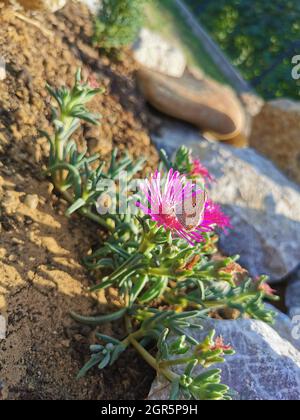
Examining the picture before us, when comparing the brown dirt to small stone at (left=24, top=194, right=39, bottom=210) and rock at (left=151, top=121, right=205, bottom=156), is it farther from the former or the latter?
rock at (left=151, top=121, right=205, bottom=156)

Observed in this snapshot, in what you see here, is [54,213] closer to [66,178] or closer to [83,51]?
[66,178]

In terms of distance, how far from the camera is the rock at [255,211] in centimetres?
360

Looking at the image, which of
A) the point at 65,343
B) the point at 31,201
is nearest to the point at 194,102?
the point at 31,201

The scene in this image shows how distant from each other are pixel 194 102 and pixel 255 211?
2.91 ft

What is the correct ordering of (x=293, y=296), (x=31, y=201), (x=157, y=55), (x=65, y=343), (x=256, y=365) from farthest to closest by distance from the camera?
(x=157, y=55), (x=293, y=296), (x=31, y=201), (x=256, y=365), (x=65, y=343)

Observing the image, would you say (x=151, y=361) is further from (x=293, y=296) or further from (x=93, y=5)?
(x=93, y=5)

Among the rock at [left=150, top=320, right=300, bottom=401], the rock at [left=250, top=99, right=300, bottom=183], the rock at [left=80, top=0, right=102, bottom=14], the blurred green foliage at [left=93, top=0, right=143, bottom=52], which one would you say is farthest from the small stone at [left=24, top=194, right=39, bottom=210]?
the rock at [left=250, top=99, right=300, bottom=183]

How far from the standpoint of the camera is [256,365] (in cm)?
249

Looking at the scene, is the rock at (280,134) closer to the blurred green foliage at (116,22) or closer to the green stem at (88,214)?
the blurred green foliage at (116,22)

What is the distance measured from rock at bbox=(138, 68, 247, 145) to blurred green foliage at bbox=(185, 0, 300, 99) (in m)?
3.19

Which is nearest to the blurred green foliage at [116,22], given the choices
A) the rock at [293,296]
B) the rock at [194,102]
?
the rock at [194,102]

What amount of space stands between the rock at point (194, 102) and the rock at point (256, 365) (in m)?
1.81

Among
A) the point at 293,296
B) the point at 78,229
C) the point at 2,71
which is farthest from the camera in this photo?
the point at 293,296
